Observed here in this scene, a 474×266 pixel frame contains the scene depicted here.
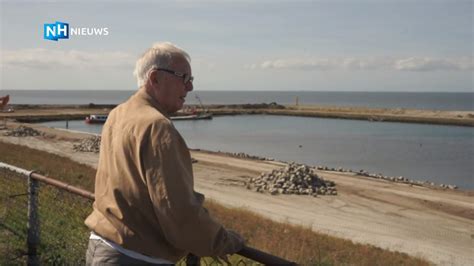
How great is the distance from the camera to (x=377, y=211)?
2180cm

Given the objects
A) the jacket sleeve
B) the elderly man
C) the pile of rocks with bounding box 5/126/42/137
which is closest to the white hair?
the elderly man

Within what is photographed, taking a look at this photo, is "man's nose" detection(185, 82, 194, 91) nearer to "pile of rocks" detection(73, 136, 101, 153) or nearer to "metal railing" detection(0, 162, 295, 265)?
"metal railing" detection(0, 162, 295, 265)

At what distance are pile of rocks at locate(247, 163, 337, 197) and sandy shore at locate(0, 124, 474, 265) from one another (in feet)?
2.46

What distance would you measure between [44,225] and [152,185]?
421 cm

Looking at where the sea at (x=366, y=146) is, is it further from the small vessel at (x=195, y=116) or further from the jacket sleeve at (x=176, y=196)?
the jacket sleeve at (x=176, y=196)

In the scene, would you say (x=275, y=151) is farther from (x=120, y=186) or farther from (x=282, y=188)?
(x=120, y=186)

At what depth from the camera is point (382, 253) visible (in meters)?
13.8

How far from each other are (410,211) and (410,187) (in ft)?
27.7

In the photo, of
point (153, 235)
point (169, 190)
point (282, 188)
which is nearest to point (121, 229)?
point (153, 235)

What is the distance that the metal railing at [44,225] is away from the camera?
504 centimetres

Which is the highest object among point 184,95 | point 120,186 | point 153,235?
point 184,95

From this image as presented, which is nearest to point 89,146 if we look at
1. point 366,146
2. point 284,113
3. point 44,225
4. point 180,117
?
point 366,146

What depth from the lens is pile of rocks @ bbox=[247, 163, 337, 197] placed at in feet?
84.3

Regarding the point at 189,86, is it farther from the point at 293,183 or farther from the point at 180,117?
the point at 180,117
